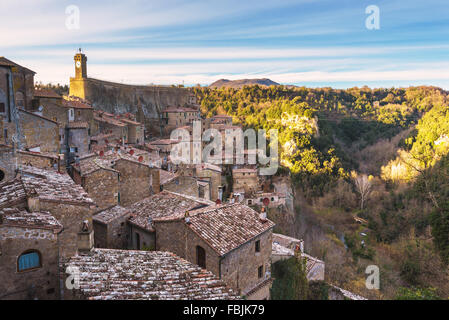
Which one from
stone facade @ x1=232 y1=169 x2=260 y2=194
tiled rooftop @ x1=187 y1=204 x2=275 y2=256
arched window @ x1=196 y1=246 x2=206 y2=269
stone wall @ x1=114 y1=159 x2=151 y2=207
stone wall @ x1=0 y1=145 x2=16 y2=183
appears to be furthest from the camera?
stone facade @ x1=232 y1=169 x2=260 y2=194

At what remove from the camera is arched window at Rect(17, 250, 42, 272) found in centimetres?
680

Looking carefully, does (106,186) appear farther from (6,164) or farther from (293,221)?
(293,221)

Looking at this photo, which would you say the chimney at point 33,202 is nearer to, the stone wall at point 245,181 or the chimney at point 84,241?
the chimney at point 84,241

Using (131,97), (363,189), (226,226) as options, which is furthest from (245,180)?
(131,97)

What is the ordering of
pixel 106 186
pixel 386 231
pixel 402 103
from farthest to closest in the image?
pixel 402 103 < pixel 386 231 < pixel 106 186

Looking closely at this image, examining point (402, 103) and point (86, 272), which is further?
point (402, 103)

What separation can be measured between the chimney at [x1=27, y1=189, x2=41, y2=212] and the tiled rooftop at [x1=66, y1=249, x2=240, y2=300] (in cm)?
153

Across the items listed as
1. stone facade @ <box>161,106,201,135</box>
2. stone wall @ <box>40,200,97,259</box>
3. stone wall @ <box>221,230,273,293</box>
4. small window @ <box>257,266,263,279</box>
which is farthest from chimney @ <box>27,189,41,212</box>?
stone facade @ <box>161,106,201,135</box>

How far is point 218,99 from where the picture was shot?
257ft

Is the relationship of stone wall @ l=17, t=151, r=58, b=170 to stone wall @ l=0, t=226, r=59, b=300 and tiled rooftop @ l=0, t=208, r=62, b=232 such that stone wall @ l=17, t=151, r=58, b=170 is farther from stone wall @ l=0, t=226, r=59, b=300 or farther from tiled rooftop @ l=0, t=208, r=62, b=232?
stone wall @ l=0, t=226, r=59, b=300

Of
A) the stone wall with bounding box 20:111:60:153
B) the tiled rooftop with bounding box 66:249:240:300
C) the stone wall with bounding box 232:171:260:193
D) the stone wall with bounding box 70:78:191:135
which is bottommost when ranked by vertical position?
the stone wall with bounding box 232:171:260:193

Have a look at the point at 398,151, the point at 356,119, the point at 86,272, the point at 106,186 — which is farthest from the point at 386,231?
the point at 356,119

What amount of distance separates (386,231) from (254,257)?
32740 millimetres
